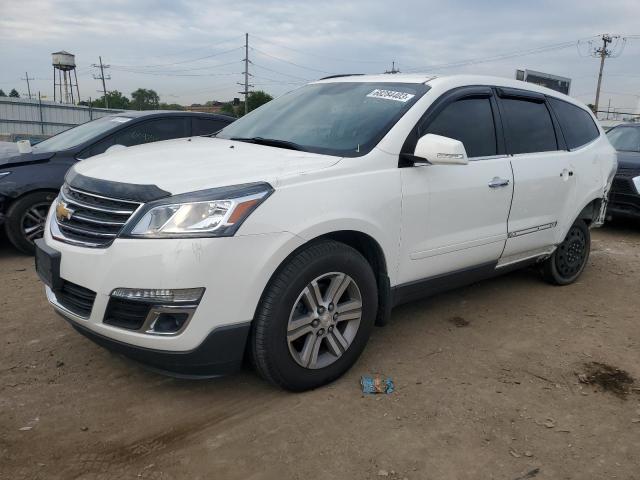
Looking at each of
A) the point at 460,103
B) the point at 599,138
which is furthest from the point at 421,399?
the point at 599,138

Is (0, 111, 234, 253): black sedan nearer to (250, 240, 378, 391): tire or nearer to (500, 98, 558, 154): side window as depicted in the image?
(250, 240, 378, 391): tire

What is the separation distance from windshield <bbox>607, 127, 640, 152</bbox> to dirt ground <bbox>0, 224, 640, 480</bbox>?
5568 mm

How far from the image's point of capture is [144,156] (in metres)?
3.21

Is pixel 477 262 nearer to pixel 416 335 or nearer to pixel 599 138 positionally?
pixel 416 335

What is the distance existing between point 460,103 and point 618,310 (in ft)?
7.66

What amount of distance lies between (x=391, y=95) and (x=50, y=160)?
3.82m

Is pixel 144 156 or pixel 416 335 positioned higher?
pixel 144 156

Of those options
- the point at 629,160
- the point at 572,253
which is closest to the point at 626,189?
the point at 629,160

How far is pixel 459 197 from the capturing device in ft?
11.7

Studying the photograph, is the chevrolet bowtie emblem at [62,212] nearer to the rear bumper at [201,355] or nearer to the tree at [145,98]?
the rear bumper at [201,355]

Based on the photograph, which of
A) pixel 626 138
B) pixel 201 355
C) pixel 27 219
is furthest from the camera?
pixel 626 138

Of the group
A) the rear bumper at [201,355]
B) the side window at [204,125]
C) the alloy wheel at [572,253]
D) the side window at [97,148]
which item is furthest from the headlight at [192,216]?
the side window at [204,125]

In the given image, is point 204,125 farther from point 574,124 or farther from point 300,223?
point 300,223

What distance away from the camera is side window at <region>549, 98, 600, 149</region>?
472 cm
